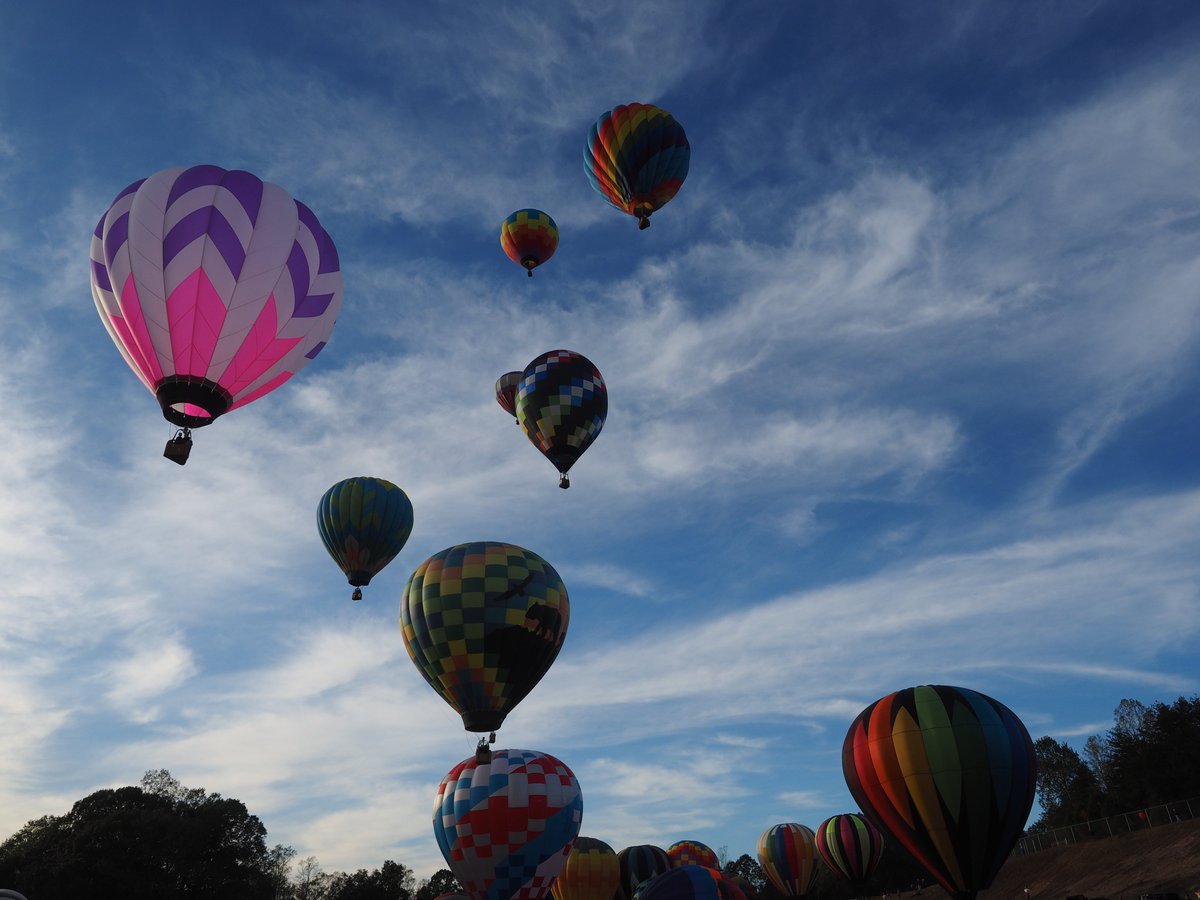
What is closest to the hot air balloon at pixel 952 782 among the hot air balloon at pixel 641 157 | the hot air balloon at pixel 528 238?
the hot air balloon at pixel 641 157

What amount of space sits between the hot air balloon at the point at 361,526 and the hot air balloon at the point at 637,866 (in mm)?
18377

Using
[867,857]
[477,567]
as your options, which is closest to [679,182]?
[477,567]

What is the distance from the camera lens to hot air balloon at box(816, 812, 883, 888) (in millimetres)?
43312

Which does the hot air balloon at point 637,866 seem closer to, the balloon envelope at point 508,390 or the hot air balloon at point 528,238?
the balloon envelope at point 508,390

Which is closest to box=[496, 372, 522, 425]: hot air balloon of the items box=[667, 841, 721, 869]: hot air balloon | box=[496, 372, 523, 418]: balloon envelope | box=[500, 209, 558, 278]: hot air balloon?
box=[496, 372, 523, 418]: balloon envelope

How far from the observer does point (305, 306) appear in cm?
1877

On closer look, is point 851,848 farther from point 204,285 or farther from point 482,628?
point 204,285

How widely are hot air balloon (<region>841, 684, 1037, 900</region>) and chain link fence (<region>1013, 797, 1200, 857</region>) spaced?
30890 mm

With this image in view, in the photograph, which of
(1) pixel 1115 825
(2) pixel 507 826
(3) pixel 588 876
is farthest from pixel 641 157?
(1) pixel 1115 825

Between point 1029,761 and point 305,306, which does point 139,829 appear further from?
point 1029,761

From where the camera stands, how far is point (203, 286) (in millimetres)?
16922

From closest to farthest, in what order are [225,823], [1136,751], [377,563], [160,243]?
[160,243] → [377,563] → [225,823] → [1136,751]

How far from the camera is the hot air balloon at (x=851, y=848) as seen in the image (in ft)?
142

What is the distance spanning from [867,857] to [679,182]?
35828 millimetres
